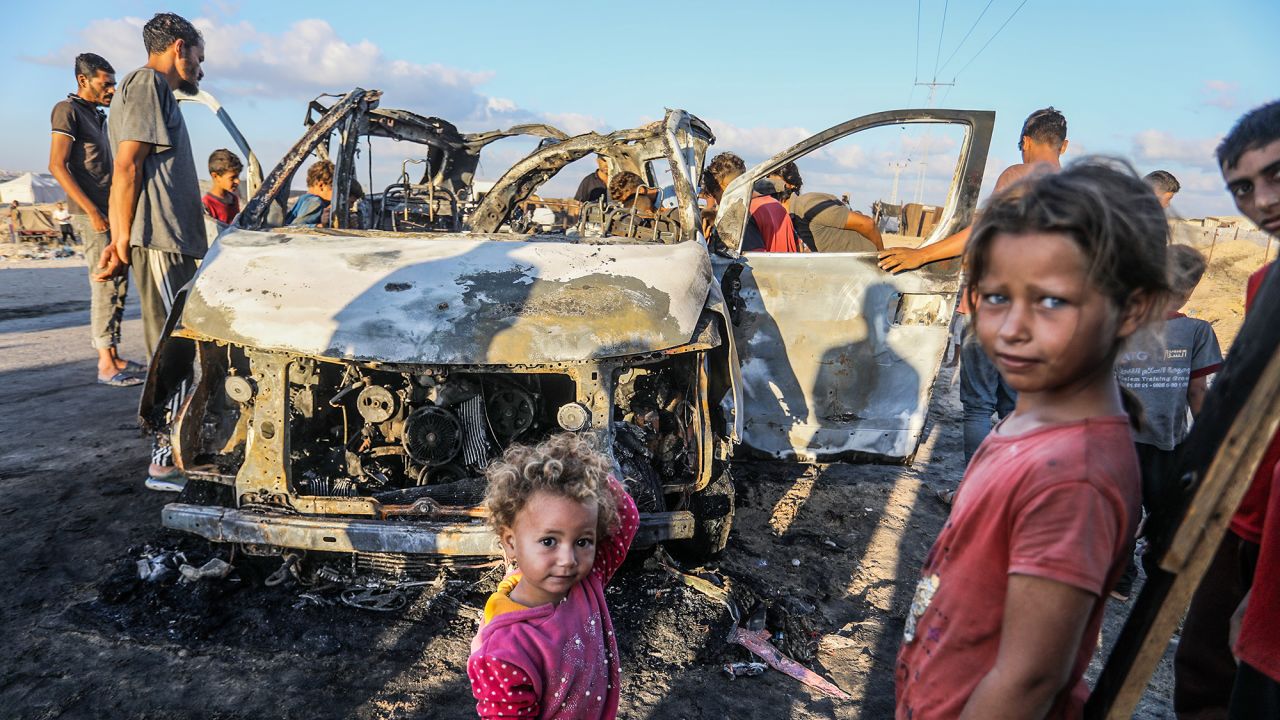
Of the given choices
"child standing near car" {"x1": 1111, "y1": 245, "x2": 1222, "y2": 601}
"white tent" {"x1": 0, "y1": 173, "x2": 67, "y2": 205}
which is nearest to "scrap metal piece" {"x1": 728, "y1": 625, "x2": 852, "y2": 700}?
"child standing near car" {"x1": 1111, "y1": 245, "x2": 1222, "y2": 601}

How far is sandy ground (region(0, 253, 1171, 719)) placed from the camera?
241 cm

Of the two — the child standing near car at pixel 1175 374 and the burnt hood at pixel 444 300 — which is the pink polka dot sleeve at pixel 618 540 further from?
the child standing near car at pixel 1175 374

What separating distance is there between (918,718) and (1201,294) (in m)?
17.1

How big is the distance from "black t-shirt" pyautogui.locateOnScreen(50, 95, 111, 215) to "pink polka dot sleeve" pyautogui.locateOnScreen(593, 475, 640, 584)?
17.2ft

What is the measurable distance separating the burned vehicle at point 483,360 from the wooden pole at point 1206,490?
6.21ft

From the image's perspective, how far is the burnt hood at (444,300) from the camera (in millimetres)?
2807

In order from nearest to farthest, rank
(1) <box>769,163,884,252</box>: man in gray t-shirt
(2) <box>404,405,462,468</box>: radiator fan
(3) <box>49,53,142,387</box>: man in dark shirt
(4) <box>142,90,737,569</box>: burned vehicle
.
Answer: (4) <box>142,90,737,569</box>: burned vehicle, (2) <box>404,405,462,468</box>: radiator fan, (3) <box>49,53,142,387</box>: man in dark shirt, (1) <box>769,163,884,252</box>: man in gray t-shirt

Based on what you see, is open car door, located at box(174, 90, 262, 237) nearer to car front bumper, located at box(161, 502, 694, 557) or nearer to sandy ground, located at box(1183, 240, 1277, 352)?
car front bumper, located at box(161, 502, 694, 557)

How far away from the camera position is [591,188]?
263 inches

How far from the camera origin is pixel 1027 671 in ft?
3.28

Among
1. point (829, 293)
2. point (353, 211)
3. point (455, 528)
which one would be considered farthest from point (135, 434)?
point (829, 293)

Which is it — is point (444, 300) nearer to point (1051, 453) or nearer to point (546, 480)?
point (546, 480)

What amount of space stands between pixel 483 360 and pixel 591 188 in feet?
13.8

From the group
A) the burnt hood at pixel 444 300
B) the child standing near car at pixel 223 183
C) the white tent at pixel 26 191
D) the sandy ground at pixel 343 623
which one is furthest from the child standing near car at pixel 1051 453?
the white tent at pixel 26 191
